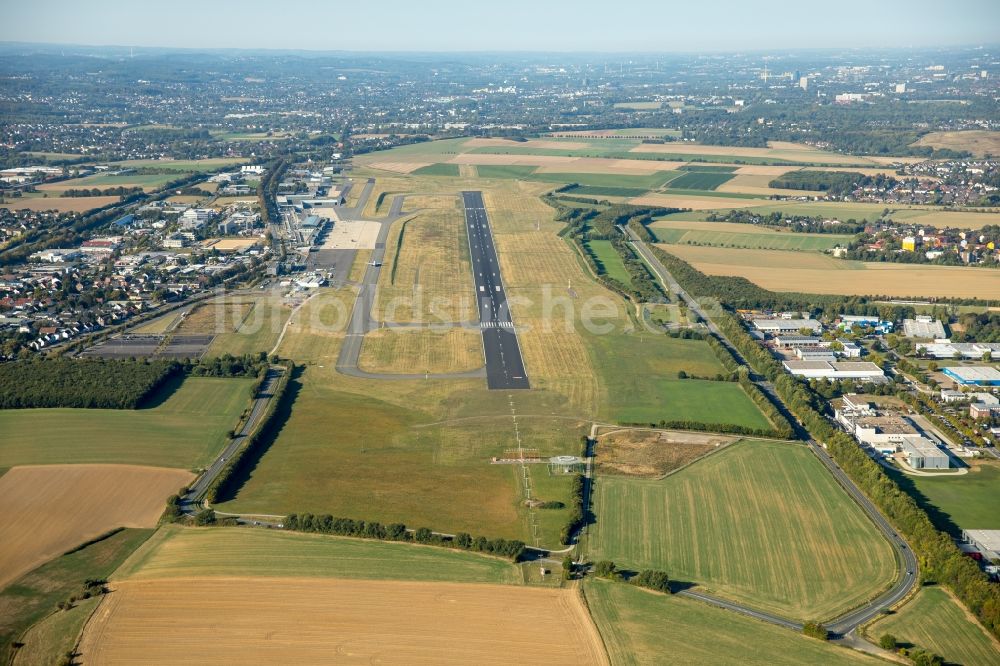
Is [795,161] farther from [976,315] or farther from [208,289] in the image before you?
[208,289]

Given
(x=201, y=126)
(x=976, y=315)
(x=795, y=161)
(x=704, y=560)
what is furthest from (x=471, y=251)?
(x=201, y=126)

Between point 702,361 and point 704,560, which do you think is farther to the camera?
point 702,361

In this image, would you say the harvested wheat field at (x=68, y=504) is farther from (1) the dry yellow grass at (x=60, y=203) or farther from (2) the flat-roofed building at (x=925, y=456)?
(1) the dry yellow grass at (x=60, y=203)

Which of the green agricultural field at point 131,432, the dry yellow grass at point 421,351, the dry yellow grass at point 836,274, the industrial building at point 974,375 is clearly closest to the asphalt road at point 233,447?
the green agricultural field at point 131,432

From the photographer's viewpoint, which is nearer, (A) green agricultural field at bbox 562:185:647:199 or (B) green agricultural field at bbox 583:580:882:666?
(B) green agricultural field at bbox 583:580:882:666

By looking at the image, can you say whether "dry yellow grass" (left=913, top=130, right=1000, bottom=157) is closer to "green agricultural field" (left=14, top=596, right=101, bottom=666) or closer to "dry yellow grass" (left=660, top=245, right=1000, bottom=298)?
"dry yellow grass" (left=660, top=245, right=1000, bottom=298)

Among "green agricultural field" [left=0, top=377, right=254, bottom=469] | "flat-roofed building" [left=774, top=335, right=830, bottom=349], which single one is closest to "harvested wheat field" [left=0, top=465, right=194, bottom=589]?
"green agricultural field" [left=0, top=377, right=254, bottom=469]

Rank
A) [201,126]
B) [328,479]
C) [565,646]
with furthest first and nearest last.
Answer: [201,126] < [328,479] < [565,646]
